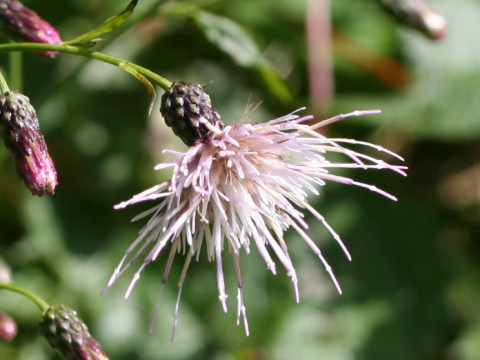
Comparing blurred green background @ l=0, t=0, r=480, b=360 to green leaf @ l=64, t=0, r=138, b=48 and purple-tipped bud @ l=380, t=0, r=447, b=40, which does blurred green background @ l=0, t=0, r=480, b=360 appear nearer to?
purple-tipped bud @ l=380, t=0, r=447, b=40

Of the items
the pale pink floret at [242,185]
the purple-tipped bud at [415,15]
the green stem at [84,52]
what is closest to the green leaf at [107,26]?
the green stem at [84,52]

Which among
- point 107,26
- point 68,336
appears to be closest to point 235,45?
point 107,26

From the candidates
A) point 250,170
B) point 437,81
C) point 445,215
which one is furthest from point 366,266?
point 250,170

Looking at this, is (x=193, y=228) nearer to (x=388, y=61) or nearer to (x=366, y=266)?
(x=366, y=266)

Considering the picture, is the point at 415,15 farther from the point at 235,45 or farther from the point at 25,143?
the point at 25,143

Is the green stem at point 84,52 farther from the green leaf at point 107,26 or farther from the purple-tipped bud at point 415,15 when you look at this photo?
the purple-tipped bud at point 415,15


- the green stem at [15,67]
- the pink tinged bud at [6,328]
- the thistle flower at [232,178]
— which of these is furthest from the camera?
the green stem at [15,67]
